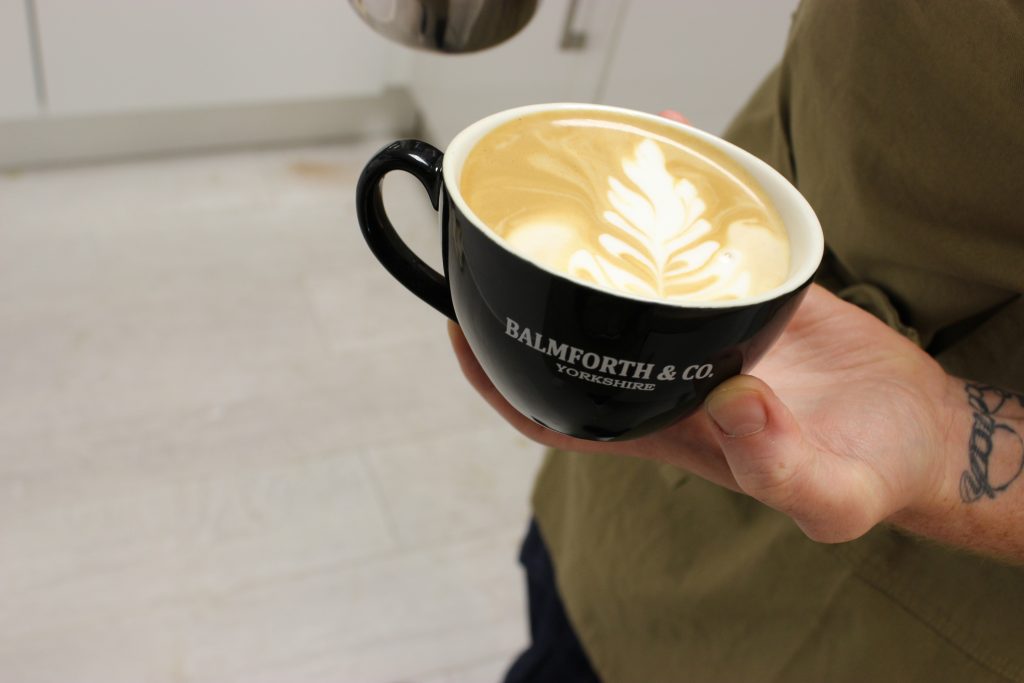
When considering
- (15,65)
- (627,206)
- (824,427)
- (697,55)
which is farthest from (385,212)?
(15,65)

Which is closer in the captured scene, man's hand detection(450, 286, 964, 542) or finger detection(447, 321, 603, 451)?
man's hand detection(450, 286, 964, 542)

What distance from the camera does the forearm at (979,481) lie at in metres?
0.44

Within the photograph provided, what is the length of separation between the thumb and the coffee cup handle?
5.4 inches

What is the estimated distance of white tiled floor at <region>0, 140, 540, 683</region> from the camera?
41.4 inches

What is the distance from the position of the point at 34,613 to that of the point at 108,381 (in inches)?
13.9

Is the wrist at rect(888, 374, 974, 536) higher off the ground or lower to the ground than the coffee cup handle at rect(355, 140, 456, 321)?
lower

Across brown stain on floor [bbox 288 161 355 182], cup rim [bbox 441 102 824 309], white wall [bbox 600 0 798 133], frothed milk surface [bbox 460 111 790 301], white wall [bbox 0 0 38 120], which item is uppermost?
cup rim [bbox 441 102 824 309]

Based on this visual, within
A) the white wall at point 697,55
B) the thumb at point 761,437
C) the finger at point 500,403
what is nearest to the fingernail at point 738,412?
the thumb at point 761,437

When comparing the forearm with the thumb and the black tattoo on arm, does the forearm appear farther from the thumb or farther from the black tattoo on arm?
the thumb

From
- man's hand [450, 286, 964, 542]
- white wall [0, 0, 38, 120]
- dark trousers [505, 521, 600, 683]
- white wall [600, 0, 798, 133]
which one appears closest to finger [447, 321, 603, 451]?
man's hand [450, 286, 964, 542]

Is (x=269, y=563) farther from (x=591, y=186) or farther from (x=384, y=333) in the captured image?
(x=591, y=186)

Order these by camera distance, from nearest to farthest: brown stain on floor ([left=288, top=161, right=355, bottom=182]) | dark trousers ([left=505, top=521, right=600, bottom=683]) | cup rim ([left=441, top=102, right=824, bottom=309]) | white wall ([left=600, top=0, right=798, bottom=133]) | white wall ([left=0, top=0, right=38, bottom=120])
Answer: cup rim ([left=441, top=102, right=824, bottom=309]) < dark trousers ([left=505, top=521, right=600, bottom=683]) < white wall ([left=600, top=0, right=798, bottom=133]) < white wall ([left=0, top=0, right=38, bottom=120]) < brown stain on floor ([left=288, top=161, right=355, bottom=182])

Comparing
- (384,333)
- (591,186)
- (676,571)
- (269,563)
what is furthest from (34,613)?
(591,186)

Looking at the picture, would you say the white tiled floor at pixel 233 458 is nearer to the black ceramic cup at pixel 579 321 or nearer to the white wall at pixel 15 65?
the white wall at pixel 15 65
